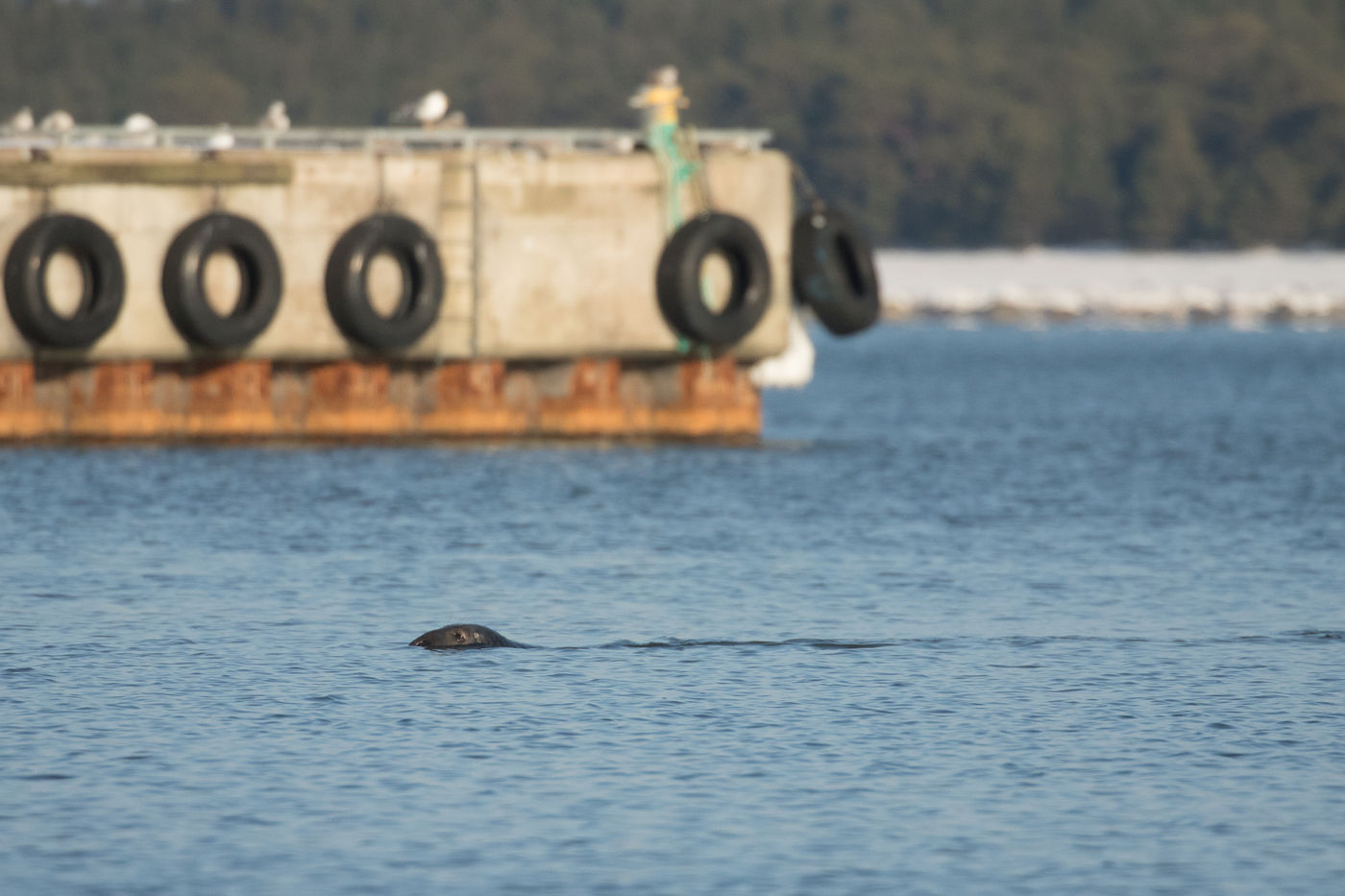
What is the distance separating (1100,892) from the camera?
36.5ft

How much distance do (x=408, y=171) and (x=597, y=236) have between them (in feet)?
9.24

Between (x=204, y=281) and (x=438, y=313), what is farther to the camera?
(x=438, y=313)

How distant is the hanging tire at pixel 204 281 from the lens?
99.7 ft

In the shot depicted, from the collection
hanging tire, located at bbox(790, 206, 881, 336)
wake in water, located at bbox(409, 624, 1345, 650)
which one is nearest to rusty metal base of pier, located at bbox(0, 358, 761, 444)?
hanging tire, located at bbox(790, 206, 881, 336)

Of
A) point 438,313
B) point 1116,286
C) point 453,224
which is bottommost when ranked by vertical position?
point 438,313

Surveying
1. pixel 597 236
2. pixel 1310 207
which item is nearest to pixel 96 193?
pixel 597 236

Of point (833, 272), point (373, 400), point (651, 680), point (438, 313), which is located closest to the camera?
point (651, 680)

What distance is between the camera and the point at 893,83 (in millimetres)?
149375

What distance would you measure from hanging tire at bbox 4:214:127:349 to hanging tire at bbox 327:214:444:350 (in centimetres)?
289

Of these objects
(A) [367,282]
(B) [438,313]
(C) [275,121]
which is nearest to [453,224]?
(B) [438,313]

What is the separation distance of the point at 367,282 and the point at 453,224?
5.42 ft

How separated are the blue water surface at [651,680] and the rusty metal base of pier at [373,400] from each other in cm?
55

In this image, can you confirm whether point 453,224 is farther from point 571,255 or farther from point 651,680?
point 651,680

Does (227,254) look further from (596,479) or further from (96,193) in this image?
(596,479)
